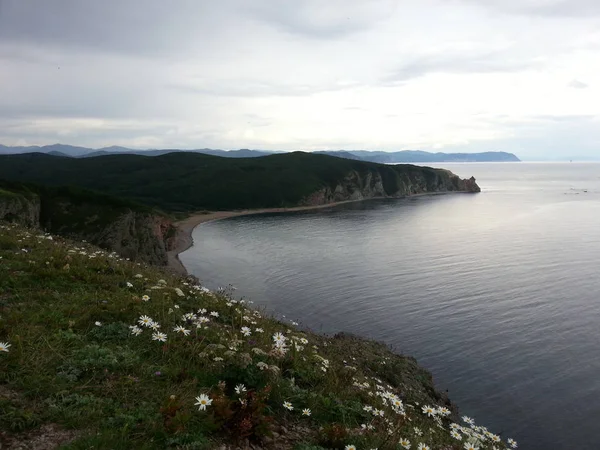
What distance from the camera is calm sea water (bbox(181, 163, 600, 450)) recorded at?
77.9 feet

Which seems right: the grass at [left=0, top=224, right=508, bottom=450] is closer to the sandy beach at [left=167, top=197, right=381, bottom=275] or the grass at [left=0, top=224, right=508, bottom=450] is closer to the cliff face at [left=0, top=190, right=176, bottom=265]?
the sandy beach at [left=167, top=197, right=381, bottom=275]

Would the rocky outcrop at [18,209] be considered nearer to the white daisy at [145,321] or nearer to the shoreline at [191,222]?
the shoreline at [191,222]

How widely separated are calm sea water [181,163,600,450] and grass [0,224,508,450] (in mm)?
15730

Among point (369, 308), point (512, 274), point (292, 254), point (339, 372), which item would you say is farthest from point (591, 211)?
point (339, 372)

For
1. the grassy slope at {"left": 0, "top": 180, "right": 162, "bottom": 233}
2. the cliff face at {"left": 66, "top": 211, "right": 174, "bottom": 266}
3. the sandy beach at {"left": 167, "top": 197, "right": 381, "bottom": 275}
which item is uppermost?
the grassy slope at {"left": 0, "top": 180, "right": 162, "bottom": 233}

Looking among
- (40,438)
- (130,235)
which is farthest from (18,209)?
(40,438)

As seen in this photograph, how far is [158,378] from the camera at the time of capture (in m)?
7.10

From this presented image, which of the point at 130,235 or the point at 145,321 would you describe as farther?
the point at 130,235

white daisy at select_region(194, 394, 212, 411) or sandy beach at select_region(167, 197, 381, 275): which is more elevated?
white daisy at select_region(194, 394, 212, 411)

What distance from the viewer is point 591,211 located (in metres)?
119

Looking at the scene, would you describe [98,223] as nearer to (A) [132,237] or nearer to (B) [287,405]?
(A) [132,237]

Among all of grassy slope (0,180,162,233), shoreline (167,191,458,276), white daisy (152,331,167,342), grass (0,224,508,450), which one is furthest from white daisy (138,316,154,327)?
grassy slope (0,180,162,233)

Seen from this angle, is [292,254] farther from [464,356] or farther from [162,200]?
[162,200]

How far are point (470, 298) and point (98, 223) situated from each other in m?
51.3
